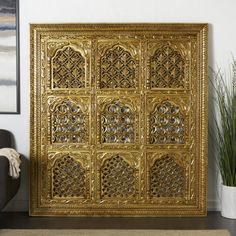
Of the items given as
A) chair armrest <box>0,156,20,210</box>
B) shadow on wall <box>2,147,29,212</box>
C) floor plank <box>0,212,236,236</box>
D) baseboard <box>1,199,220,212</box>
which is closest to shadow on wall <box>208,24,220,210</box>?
baseboard <box>1,199,220,212</box>

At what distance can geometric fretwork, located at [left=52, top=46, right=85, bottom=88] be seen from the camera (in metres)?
4.14

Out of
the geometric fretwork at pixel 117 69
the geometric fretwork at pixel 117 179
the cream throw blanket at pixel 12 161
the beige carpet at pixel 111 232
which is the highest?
the geometric fretwork at pixel 117 69

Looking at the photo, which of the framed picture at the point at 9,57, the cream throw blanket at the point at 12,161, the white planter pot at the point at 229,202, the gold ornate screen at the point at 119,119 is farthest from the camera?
the framed picture at the point at 9,57

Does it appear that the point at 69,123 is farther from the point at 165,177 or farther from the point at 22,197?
the point at 165,177

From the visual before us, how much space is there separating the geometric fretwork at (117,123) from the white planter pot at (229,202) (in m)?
0.99

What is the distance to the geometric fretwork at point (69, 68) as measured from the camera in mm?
4145

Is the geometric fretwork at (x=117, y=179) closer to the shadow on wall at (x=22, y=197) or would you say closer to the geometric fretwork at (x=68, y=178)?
the geometric fretwork at (x=68, y=178)

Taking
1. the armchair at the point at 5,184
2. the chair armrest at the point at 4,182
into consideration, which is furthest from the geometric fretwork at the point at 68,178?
the chair armrest at the point at 4,182

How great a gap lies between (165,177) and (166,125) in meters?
0.50

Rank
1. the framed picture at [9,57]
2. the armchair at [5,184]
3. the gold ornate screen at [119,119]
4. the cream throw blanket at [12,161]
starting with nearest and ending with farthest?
the armchair at [5,184], the cream throw blanket at [12,161], the gold ornate screen at [119,119], the framed picture at [9,57]

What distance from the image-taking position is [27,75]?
4273mm

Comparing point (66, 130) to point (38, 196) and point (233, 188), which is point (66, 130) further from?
point (233, 188)

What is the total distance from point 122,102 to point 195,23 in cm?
102

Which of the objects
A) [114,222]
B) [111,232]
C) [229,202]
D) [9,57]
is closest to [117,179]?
[114,222]
